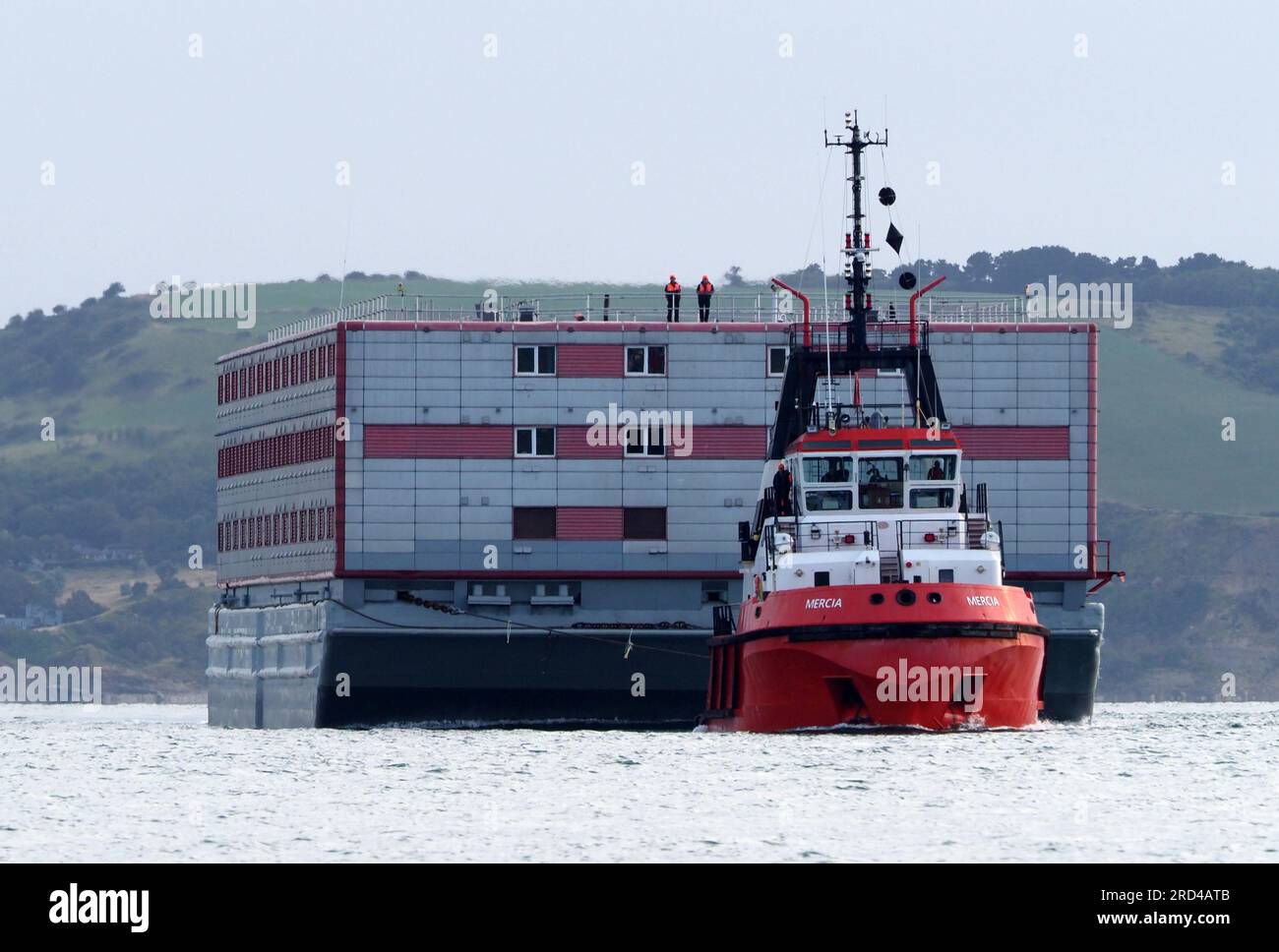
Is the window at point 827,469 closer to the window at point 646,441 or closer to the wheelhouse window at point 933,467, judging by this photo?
the wheelhouse window at point 933,467

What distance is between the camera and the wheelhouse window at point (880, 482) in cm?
7650

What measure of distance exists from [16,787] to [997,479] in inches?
1557

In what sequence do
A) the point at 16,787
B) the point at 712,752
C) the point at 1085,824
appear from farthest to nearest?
the point at 712,752, the point at 16,787, the point at 1085,824

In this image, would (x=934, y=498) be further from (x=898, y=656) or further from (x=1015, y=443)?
(x=1015, y=443)

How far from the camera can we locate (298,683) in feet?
316

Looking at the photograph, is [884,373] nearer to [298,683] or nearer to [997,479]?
[997,479]

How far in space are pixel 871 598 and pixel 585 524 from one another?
2116cm

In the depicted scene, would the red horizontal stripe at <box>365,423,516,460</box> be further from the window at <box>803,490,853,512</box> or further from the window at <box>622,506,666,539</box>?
the window at <box>803,490,853,512</box>

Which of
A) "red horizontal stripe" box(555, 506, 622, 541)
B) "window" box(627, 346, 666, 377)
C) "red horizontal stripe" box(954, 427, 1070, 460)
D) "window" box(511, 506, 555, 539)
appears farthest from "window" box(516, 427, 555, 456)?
"red horizontal stripe" box(954, 427, 1070, 460)

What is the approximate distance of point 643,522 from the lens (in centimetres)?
9181

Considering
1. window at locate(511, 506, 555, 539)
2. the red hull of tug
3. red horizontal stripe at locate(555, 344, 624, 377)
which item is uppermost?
red horizontal stripe at locate(555, 344, 624, 377)

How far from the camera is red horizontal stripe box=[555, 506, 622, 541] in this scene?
91438 mm

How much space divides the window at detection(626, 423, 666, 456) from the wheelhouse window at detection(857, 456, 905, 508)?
15.8 meters
